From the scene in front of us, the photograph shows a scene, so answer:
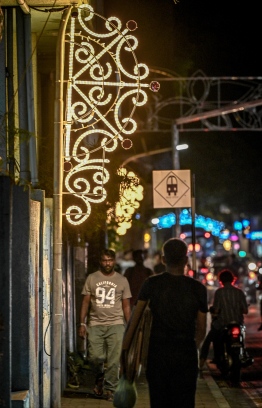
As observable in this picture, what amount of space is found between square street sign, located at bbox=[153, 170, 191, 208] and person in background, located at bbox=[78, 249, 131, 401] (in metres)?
4.18

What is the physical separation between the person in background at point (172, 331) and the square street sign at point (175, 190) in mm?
8990

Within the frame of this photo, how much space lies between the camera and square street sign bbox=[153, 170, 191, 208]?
17.2 m

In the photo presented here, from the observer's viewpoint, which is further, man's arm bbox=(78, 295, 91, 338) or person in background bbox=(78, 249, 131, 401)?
→ person in background bbox=(78, 249, 131, 401)

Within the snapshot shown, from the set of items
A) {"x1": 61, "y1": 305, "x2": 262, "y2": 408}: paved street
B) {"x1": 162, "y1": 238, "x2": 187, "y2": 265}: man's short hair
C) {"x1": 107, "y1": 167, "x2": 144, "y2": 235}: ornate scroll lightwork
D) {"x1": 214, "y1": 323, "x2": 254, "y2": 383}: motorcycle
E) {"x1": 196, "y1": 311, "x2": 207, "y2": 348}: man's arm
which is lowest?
{"x1": 61, "y1": 305, "x2": 262, "y2": 408}: paved street

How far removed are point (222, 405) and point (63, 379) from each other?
93.8 inches

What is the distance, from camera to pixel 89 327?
43.4ft

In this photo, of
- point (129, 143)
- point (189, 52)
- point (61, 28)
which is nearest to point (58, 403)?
point (129, 143)

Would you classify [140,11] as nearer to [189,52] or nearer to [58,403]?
[189,52]

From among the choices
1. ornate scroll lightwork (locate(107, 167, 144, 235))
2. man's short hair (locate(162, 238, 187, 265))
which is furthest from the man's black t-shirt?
ornate scroll lightwork (locate(107, 167, 144, 235))

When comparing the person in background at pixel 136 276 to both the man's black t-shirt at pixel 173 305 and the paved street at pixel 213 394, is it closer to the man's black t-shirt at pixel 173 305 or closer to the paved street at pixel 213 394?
the paved street at pixel 213 394

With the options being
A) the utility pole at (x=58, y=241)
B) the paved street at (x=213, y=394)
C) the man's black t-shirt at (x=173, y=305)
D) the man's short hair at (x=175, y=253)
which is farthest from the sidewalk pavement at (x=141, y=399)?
the man's short hair at (x=175, y=253)

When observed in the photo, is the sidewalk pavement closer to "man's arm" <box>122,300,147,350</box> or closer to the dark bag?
the dark bag

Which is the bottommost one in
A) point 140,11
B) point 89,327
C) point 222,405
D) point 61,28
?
point 222,405

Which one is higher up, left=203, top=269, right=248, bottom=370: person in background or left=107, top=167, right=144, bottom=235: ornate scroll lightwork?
left=107, top=167, right=144, bottom=235: ornate scroll lightwork
